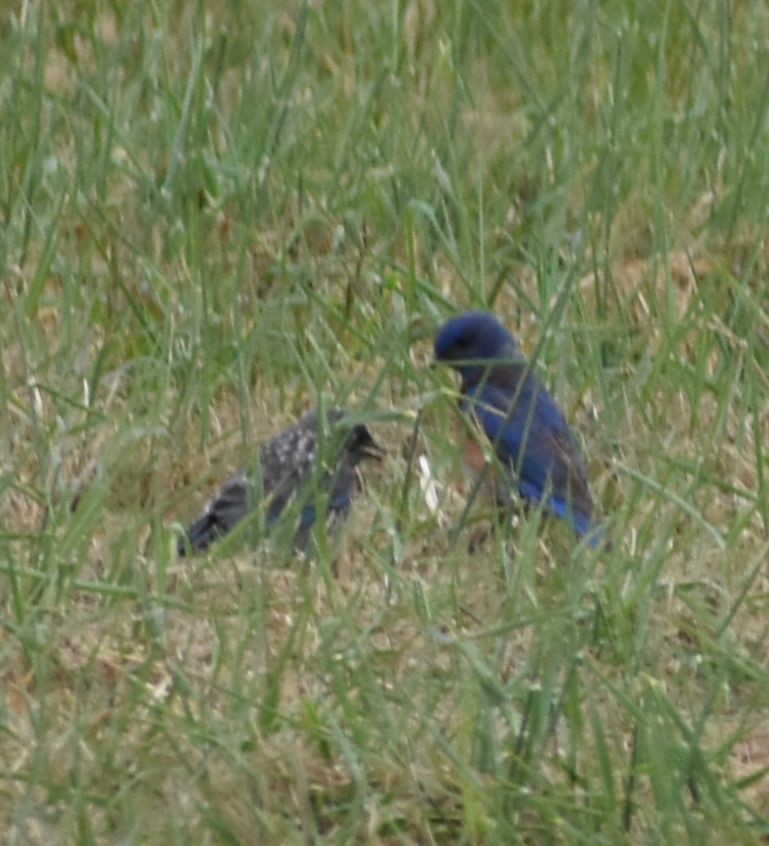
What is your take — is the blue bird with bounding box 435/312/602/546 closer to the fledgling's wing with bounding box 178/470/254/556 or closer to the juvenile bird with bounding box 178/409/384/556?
the juvenile bird with bounding box 178/409/384/556

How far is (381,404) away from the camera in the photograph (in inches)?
213

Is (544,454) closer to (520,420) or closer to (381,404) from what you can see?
(520,420)

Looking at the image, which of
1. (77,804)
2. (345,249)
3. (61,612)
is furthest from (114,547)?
(345,249)

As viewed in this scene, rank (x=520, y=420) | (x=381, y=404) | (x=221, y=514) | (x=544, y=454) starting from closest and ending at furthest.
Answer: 1. (x=221, y=514)
2. (x=544, y=454)
3. (x=520, y=420)
4. (x=381, y=404)

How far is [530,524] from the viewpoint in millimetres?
4609

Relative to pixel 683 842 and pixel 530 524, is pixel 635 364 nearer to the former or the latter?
pixel 530 524

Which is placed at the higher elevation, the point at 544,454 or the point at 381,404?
the point at 544,454

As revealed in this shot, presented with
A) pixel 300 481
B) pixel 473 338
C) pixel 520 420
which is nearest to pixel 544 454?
pixel 520 420

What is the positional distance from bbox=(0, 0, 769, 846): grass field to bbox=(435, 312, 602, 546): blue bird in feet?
0.26

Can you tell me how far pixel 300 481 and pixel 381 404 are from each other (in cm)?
40

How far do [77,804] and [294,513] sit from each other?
1091 mm

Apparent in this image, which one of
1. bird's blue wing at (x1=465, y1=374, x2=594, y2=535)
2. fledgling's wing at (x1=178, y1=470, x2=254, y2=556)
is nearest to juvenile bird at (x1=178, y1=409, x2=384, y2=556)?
fledgling's wing at (x1=178, y1=470, x2=254, y2=556)

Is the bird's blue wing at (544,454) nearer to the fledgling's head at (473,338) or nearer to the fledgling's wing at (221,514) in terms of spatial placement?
the fledgling's head at (473,338)

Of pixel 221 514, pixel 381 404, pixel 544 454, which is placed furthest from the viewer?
pixel 381 404
